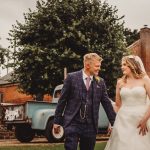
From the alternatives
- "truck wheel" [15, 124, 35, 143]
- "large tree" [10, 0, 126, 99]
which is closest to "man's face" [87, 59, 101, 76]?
"truck wheel" [15, 124, 35, 143]

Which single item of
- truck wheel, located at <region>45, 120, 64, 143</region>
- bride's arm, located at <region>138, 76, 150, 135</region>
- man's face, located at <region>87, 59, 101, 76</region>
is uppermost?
man's face, located at <region>87, 59, 101, 76</region>

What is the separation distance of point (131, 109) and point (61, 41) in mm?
19697

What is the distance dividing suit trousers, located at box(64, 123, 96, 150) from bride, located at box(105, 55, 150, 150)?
2.13 ft

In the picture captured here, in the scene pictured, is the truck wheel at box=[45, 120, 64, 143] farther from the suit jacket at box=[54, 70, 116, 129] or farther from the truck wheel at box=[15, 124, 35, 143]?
the suit jacket at box=[54, 70, 116, 129]

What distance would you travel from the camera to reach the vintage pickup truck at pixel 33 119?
1666 centimetres

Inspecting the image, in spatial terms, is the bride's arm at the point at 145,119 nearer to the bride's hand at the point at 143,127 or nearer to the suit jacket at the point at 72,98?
the bride's hand at the point at 143,127

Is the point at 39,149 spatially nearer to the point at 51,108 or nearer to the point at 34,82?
the point at 51,108

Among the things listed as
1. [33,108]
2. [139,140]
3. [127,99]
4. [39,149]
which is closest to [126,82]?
[127,99]

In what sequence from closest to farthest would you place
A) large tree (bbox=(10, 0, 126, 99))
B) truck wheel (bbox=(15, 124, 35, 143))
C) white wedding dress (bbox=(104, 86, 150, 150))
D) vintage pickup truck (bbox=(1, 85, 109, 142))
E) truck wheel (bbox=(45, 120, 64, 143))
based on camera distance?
white wedding dress (bbox=(104, 86, 150, 150)) → truck wheel (bbox=(45, 120, 64, 143)) → vintage pickup truck (bbox=(1, 85, 109, 142)) → truck wheel (bbox=(15, 124, 35, 143)) → large tree (bbox=(10, 0, 126, 99))

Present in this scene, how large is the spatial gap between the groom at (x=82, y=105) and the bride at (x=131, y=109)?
615 millimetres

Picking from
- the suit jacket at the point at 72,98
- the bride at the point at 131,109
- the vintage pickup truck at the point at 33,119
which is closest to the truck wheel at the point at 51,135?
the vintage pickup truck at the point at 33,119

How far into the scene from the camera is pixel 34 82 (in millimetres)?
27453

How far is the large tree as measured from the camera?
1043 inches

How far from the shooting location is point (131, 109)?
704cm
